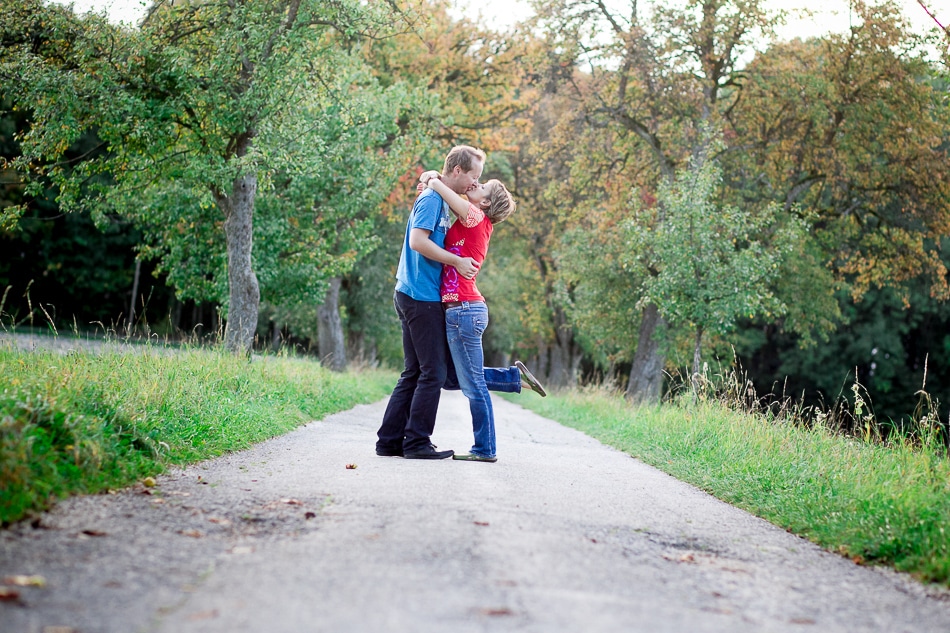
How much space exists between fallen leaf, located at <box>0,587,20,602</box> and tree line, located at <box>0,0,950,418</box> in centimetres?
859

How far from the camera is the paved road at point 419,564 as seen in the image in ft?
9.11

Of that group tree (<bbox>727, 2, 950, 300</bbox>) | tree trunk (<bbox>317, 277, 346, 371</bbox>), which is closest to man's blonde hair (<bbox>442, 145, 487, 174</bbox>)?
tree (<bbox>727, 2, 950, 300</bbox>)

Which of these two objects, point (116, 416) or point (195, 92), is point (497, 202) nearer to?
point (116, 416)

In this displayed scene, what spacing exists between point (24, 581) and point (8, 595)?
0.14 meters

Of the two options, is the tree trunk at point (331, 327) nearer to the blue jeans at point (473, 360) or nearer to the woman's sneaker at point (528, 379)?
the woman's sneaker at point (528, 379)

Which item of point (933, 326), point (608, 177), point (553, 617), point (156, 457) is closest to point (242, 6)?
point (156, 457)

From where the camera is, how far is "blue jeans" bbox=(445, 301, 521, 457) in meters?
6.59

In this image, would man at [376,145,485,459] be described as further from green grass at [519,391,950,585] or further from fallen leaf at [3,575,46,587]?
fallen leaf at [3,575,46,587]

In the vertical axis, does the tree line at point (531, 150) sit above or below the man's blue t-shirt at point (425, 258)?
above

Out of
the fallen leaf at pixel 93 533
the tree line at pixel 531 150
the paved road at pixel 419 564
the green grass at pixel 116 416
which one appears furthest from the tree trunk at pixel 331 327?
the fallen leaf at pixel 93 533

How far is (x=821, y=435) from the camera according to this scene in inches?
330

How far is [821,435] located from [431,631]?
22.0ft

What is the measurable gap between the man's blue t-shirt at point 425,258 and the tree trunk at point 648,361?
728 inches

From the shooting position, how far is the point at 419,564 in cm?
337
